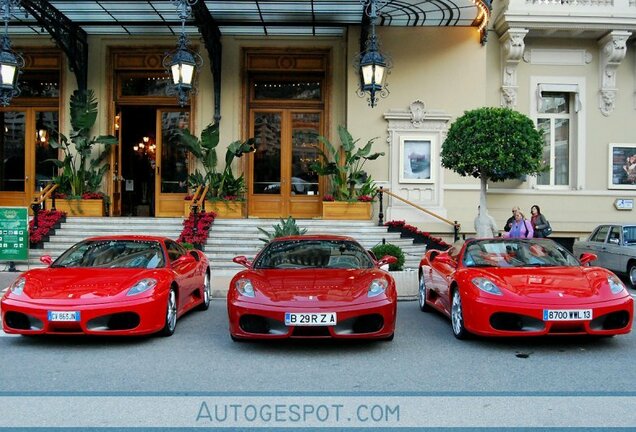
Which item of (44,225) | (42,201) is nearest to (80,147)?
(42,201)

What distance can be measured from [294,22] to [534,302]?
42.4 ft

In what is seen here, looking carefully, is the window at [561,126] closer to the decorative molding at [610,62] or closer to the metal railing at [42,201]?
the decorative molding at [610,62]

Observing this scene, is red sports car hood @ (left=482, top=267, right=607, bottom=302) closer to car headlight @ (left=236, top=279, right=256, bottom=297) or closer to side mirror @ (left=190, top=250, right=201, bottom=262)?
car headlight @ (left=236, top=279, right=256, bottom=297)

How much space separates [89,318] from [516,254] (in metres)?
5.41

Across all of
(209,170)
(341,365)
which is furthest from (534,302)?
(209,170)

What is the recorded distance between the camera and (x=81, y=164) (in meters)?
17.3

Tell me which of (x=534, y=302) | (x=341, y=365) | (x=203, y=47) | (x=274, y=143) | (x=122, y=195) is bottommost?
(x=341, y=365)

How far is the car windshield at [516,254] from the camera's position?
7766 mm

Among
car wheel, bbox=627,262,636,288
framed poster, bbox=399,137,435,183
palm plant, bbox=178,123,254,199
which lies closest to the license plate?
car wheel, bbox=627,262,636,288

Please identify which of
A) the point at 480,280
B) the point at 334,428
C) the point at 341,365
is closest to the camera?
the point at 334,428

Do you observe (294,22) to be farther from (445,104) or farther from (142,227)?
Answer: (142,227)

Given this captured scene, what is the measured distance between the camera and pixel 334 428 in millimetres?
4301

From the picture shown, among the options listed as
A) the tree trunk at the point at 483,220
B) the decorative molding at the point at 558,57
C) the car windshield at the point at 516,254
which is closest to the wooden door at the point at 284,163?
the tree trunk at the point at 483,220

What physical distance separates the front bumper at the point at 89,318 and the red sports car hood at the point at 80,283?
0.11m
